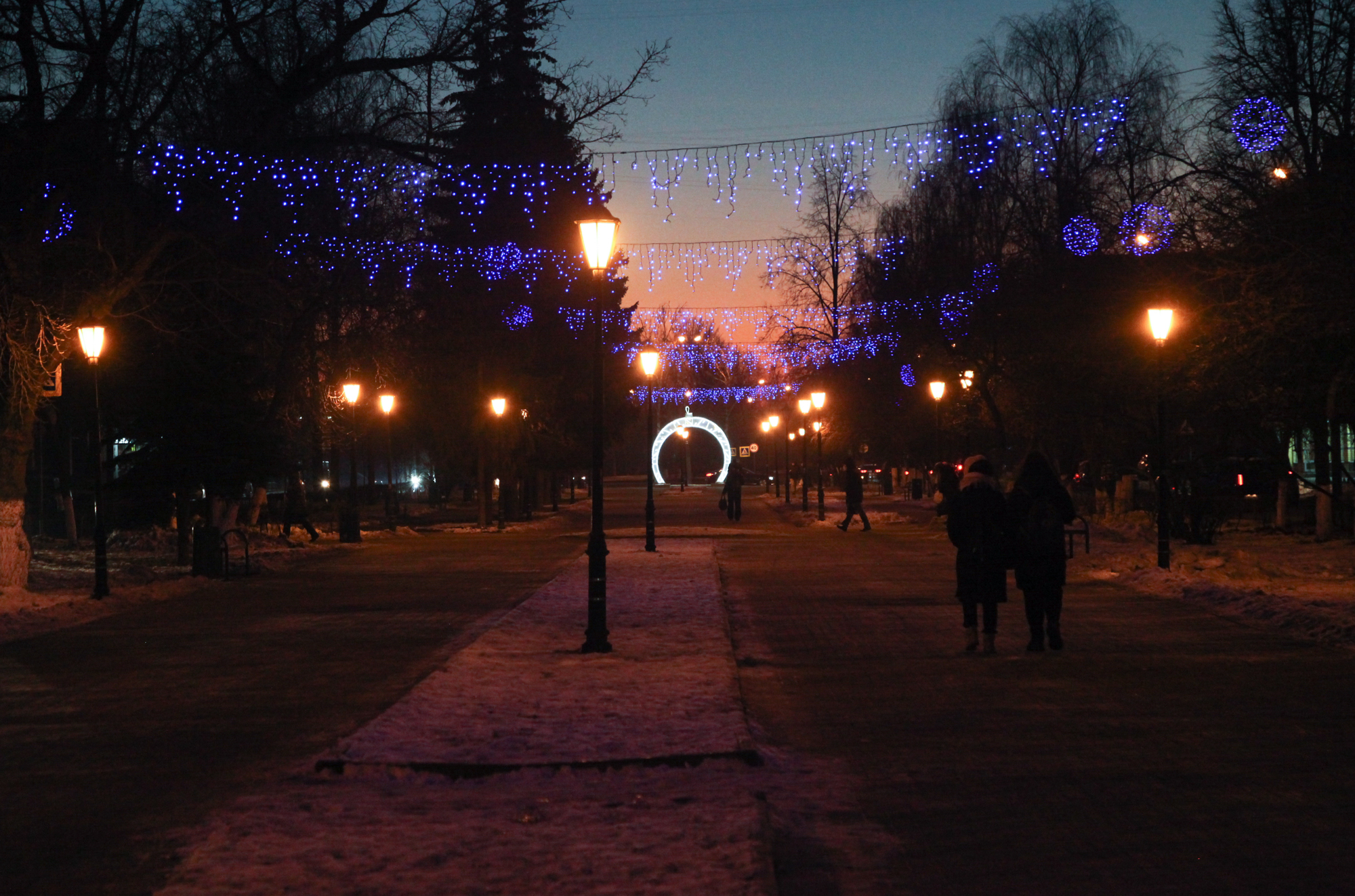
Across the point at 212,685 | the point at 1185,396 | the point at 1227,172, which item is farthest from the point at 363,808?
the point at 1185,396

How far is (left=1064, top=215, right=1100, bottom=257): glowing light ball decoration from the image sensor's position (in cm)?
3048

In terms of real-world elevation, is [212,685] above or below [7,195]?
below

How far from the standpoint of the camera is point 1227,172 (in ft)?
64.1

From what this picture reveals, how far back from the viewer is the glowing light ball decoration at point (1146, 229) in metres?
22.2

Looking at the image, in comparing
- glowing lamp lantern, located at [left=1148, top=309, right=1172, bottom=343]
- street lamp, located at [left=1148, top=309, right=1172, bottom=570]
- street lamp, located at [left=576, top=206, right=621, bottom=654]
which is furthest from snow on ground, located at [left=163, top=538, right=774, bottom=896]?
glowing lamp lantern, located at [left=1148, top=309, right=1172, bottom=343]

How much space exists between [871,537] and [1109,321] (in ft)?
23.8

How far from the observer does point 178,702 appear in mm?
10602

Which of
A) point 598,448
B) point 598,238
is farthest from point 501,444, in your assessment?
point 598,448

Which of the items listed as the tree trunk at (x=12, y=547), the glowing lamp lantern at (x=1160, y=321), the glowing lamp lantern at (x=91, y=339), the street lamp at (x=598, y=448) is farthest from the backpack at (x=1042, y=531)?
the tree trunk at (x=12, y=547)

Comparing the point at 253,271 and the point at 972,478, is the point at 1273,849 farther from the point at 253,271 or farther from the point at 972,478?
the point at 253,271

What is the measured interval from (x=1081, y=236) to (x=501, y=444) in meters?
19.1

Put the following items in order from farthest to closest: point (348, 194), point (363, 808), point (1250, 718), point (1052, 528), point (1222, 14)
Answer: point (348, 194)
point (1222, 14)
point (1052, 528)
point (1250, 718)
point (363, 808)

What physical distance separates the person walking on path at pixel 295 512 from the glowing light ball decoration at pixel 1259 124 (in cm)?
1947

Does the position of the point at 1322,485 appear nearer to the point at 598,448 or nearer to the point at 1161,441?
the point at 1161,441
